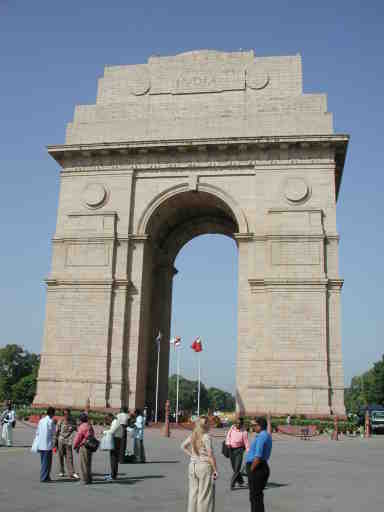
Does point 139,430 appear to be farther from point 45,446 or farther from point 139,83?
point 139,83

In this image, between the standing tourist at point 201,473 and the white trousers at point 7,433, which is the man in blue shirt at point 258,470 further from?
the white trousers at point 7,433

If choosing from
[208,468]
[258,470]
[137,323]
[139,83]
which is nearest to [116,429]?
[258,470]

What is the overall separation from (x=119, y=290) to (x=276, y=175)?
36.6 ft

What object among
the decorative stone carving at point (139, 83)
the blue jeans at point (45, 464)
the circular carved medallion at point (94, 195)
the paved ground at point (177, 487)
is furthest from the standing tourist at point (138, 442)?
the decorative stone carving at point (139, 83)

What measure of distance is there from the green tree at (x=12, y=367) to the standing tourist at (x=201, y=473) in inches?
3775

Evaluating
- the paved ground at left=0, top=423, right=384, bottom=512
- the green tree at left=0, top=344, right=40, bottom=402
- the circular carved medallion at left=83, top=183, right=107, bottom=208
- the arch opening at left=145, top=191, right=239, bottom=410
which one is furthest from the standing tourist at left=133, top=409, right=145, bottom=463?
the green tree at left=0, top=344, right=40, bottom=402

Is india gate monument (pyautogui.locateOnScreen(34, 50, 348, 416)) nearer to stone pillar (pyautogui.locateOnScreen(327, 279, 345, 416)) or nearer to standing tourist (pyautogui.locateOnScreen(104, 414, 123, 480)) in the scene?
stone pillar (pyautogui.locateOnScreen(327, 279, 345, 416))

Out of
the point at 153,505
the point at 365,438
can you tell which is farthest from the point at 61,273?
the point at 153,505

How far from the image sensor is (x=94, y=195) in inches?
1373

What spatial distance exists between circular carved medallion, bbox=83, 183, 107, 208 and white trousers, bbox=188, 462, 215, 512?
2752cm

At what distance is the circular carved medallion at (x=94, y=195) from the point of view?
3475 centimetres

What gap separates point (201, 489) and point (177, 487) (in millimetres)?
4475

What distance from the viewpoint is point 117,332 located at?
106 feet

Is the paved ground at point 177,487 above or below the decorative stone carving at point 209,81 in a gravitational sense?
below
